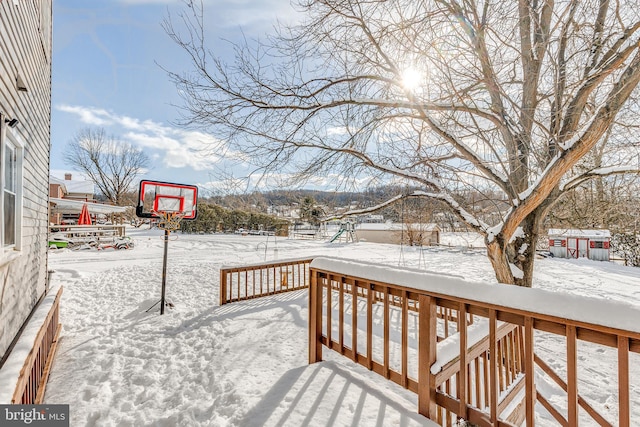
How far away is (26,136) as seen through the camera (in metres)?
3.04

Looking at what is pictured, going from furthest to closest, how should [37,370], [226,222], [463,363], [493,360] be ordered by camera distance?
[226,222]
[37,370]
[463,363]
[493,360]

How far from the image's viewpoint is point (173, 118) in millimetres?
4516

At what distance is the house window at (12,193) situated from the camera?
2502mm

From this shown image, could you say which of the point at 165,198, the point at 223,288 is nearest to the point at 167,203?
the point at 165,198

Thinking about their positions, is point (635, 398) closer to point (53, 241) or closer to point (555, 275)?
point (555, 275)

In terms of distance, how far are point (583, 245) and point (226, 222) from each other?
23.4 meters

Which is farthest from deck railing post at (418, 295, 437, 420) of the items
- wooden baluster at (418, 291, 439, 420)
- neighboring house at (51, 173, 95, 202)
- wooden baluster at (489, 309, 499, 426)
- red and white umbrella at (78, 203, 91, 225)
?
neighboring house at (51, 173, 95, 202)

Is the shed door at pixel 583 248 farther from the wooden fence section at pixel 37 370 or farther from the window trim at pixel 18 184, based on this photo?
the window trim at pixel 18 184

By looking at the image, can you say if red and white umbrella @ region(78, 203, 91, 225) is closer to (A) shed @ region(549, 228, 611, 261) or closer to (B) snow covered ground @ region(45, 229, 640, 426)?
(B) snow covered ground @ region(45, 229, 640, 426)

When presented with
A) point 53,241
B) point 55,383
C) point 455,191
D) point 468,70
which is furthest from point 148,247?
point 468,70

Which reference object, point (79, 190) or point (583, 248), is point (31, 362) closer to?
point (583, 248)

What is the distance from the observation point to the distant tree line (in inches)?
913

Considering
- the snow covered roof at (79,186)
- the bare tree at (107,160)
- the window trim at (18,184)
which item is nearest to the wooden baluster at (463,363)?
the window trim at (18,184)

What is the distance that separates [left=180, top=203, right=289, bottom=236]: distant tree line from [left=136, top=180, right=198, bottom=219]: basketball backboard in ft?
52.7
